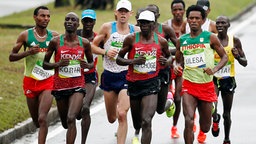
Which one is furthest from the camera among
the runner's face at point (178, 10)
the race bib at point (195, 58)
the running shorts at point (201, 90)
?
the runner's face at point (178, 10)

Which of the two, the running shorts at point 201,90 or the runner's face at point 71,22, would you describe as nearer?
the runner's face at point 71,22

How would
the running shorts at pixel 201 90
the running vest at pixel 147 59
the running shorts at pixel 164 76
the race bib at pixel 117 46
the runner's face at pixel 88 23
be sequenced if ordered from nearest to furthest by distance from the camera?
the running vest at pixel 147 59 → the running shorts at pixel 201 90 → the running shorts at pixel 164 76 → the race bib at pixel 117 46 → the runner's face at pixel 88 23

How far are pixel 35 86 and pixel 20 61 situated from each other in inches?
368

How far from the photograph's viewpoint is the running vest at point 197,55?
515 inches

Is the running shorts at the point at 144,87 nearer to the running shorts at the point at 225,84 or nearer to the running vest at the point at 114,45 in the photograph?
the running vest at the point at 114,45

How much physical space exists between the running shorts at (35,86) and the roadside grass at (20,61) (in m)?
1.29

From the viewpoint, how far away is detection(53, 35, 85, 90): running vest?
1291cm

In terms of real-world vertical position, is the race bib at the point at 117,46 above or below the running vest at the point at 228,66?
above

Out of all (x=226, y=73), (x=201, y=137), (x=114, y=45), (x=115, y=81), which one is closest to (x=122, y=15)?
(x=114, y=45)

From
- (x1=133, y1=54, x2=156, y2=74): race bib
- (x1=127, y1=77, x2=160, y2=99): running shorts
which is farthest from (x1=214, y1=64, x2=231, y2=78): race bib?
(x1=133, y1=54, x2=156, y2=74): race bib

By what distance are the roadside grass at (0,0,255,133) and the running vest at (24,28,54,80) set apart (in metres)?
1.46

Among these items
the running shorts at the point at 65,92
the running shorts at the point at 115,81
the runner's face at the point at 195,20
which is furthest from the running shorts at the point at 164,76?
the running shorts at the point at 65,92

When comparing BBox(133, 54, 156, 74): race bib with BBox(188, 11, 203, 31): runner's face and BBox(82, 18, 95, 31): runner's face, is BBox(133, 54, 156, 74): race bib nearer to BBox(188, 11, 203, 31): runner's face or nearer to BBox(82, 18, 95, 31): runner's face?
BBox(188, 11, 203, 31): runner's face

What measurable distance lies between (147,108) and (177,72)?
886 mm
